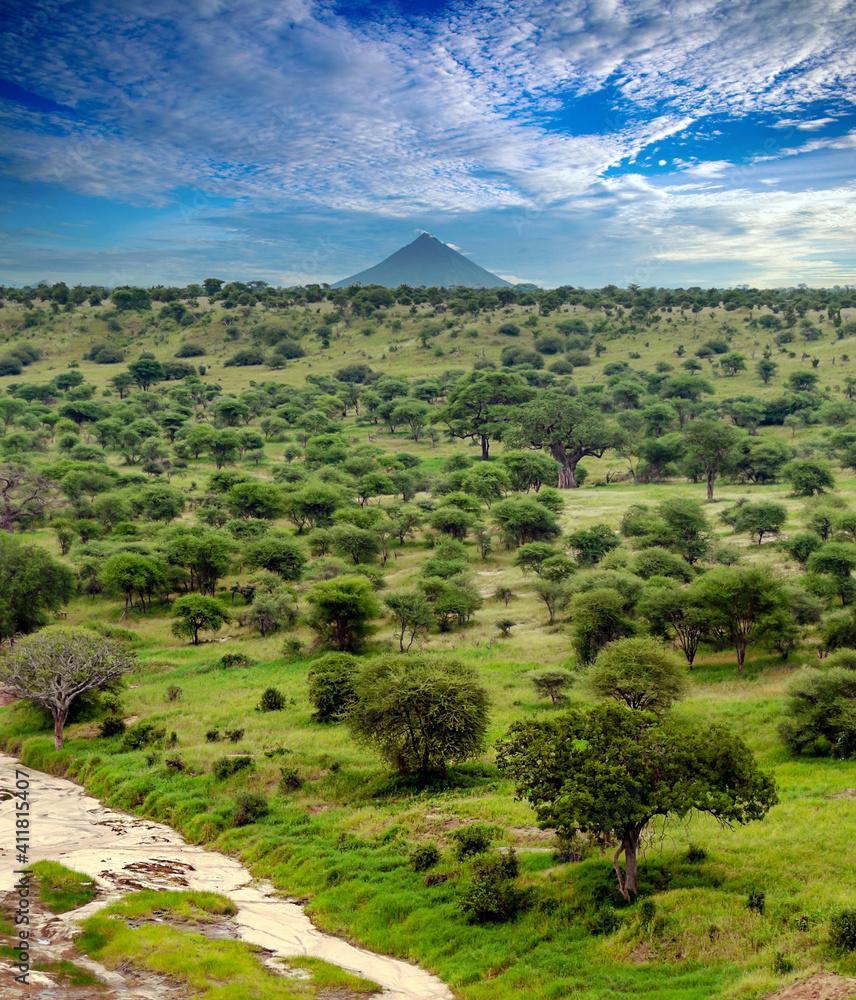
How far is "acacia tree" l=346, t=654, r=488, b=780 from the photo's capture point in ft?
101

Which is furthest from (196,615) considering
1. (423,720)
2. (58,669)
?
(423,720)

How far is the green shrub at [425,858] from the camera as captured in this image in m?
24.4

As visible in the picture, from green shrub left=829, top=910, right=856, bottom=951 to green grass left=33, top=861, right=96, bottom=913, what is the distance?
20.8 metres

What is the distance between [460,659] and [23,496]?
211 ft

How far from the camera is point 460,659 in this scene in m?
46.8

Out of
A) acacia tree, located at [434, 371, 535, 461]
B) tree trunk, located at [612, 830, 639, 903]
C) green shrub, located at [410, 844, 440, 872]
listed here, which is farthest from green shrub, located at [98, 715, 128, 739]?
acacia tree, located at [434, 371, 535, 461]

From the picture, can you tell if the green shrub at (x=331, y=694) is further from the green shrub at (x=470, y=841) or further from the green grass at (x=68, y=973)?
the green grass at (x=68, y=973)

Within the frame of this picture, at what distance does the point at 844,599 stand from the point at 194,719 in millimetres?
43215

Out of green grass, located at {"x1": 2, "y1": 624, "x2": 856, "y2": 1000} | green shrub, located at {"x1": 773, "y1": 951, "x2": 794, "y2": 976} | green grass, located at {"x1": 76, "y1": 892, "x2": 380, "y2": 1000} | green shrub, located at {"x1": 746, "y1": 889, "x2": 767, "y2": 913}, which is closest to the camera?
green shrub, located at {"x1": 773, "y1": 951, "x2": 794, "y2": 976}

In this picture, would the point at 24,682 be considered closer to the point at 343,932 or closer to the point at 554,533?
the point at 343,932

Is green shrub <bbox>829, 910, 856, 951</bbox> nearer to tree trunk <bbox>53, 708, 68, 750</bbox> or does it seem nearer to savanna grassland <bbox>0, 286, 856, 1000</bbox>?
savanna grassland <bbox>0, 286, 856, 1000</bbox>

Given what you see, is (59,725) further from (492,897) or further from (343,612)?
(492,897)

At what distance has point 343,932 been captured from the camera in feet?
71.4

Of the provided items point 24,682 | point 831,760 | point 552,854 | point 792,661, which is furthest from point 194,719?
point 792,661
